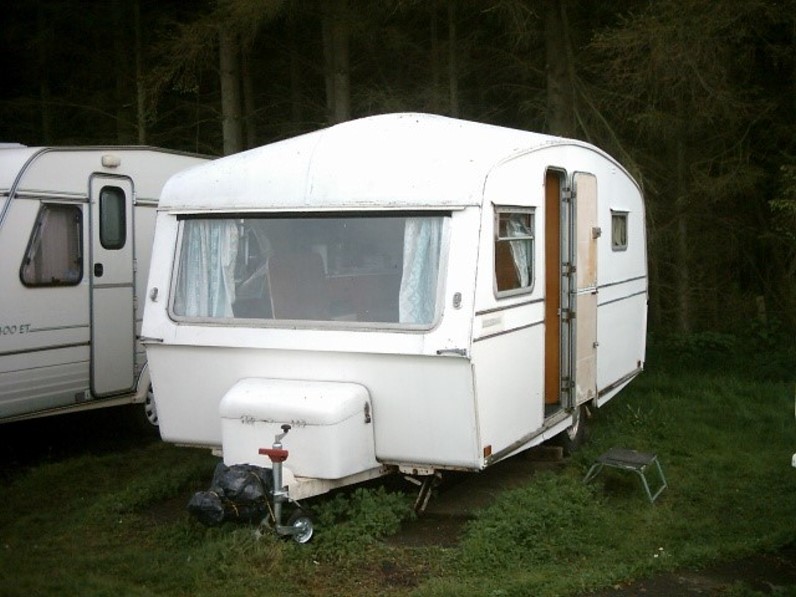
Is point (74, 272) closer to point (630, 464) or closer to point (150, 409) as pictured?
point (150, 409)

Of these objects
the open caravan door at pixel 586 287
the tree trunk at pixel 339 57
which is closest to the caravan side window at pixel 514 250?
the open caravan door at pixel 586 287

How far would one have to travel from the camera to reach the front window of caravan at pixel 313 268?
6426mm

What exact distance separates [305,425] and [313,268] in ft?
3.48

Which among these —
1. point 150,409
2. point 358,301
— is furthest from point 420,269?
point 150,409

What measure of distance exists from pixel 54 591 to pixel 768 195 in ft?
43.6

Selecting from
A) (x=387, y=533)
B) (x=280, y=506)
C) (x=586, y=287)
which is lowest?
(x=387, y=533)

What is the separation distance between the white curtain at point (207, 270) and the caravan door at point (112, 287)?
6.69ft

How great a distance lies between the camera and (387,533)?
645 centimetres

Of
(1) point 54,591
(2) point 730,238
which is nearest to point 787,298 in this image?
(2) point 730,238

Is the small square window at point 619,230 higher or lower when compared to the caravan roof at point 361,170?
lower

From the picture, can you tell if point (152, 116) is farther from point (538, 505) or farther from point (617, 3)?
point (538, 505)

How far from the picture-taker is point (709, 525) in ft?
22.3

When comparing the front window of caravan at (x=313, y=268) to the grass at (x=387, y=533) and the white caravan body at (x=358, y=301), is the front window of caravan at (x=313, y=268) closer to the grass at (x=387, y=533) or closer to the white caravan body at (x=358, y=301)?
the white caravan body at (x=358, y=301)

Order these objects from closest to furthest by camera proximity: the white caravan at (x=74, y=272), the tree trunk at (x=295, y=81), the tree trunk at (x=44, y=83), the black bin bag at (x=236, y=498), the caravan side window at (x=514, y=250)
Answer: the black bin bag at (x=236, y=498) → the caravan side window at (x=514, y=250) → the white caravan at (x=74, y=272) → the tree trunk at (x=295, y=81) → the tree trunk at (x=44, y=83)
